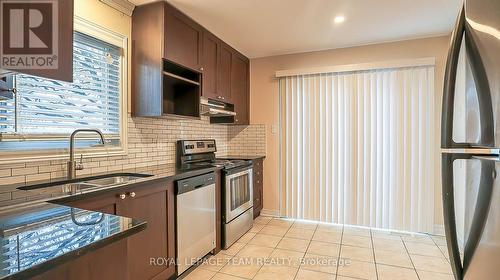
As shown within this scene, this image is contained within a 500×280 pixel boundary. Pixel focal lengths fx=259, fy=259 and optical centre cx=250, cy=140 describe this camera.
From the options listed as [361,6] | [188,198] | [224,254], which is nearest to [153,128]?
[188,198]

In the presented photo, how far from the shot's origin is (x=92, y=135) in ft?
6.88

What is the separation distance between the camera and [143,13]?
2332 millimetres

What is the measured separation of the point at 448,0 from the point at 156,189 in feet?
9.64

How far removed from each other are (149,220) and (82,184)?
1.69 feet

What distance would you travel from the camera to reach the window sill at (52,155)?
1556mm

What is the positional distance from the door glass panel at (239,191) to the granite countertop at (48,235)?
1.95 m

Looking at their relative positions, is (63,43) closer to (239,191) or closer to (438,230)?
(239,191)

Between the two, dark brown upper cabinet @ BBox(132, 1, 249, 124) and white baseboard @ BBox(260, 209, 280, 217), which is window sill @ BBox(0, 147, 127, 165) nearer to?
dark brown upper cabinet @ BBox(132, 1, 249, 124)

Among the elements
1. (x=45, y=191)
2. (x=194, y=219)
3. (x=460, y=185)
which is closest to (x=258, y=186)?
(x=194, y=219)

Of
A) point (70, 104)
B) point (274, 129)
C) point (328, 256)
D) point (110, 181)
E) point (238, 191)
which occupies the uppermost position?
point (70, 104)

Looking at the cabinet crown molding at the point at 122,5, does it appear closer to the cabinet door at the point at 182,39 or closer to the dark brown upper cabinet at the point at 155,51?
the dark brown upper cabinet at the point at 155,51

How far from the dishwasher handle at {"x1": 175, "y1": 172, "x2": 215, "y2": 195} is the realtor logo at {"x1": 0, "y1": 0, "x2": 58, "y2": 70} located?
4.24 ft

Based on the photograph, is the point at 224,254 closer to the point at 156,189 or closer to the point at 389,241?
the point at 156,189

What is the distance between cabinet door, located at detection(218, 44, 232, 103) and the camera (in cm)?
324
